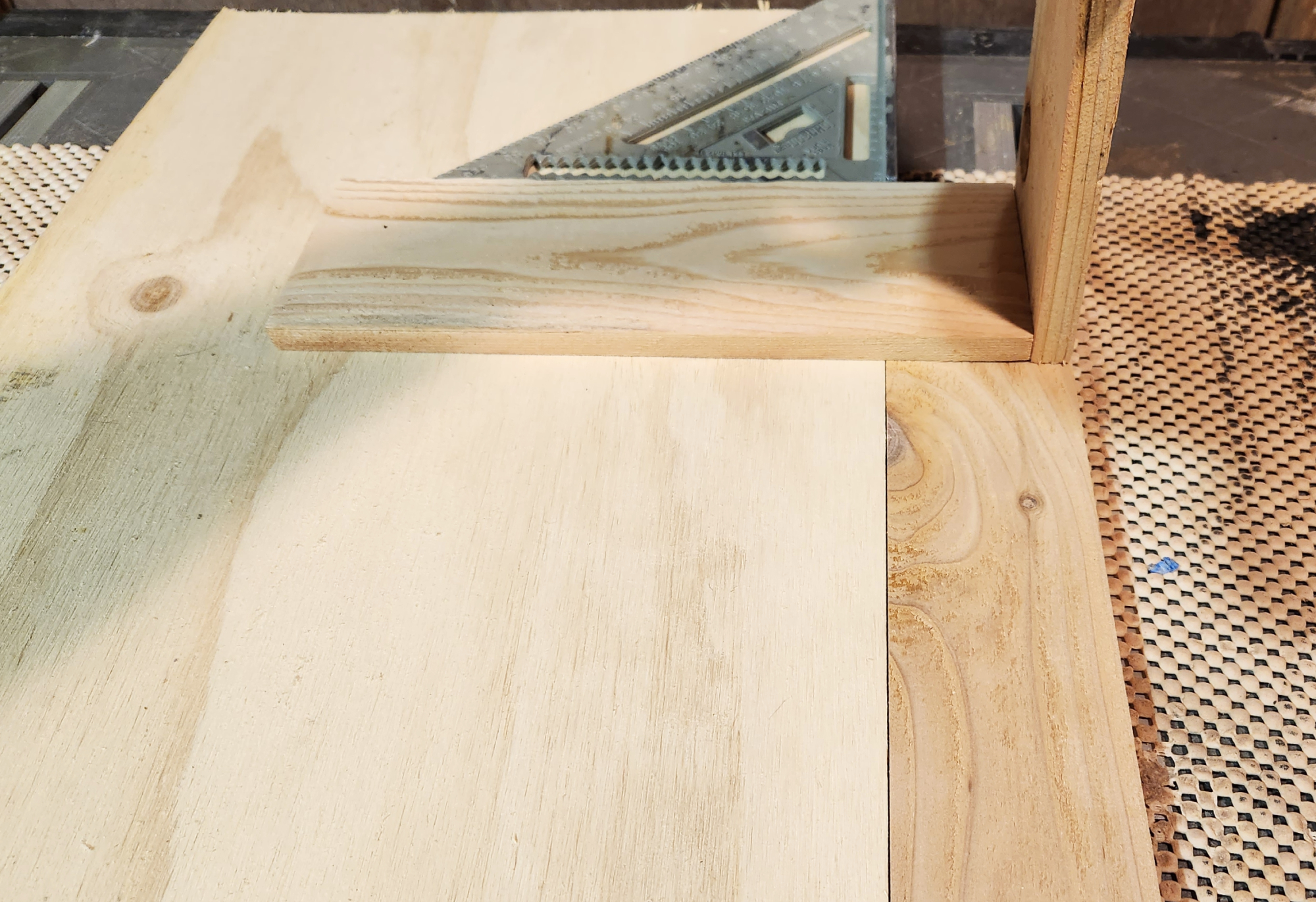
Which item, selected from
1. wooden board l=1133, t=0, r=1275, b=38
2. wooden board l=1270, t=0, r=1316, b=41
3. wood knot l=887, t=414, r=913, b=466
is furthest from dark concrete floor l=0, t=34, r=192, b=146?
wooden board l=1270, t=0, r=1316, b=41

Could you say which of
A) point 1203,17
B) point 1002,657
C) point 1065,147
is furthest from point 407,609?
point 1203,17

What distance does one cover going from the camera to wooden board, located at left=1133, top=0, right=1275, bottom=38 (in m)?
1.79

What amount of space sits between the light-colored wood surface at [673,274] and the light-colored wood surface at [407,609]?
0.03 m

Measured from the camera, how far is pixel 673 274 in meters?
0.87

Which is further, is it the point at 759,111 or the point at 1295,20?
the point at 1295,20

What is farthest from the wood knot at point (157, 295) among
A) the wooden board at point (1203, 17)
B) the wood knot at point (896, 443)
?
the wooden board at point (1203, 17)

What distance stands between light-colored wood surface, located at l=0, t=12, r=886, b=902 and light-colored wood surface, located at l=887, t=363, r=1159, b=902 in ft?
0.09

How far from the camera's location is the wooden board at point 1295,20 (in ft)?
5.78

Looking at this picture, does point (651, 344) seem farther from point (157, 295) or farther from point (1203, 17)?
point (1203, 17)

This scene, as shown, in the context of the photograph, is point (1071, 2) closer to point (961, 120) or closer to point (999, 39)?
point (961, 120)

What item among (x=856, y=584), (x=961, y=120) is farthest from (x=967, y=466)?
(x=961, y=120)

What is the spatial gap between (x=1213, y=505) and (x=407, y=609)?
27.9 inches

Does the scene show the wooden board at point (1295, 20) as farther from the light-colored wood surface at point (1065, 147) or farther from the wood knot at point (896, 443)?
the wood knot at point (896, 443)

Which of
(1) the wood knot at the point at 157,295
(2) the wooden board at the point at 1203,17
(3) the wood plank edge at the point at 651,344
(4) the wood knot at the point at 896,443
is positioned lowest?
(2) the wooden board at the point at 1203,17
